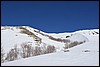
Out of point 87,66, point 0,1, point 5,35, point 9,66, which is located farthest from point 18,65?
point 5,35

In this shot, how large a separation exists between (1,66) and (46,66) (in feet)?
2.83

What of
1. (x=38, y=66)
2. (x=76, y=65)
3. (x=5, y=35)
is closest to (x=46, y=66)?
(x=38, y=66)

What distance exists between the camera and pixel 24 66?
4.70 meters

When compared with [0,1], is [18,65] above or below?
below

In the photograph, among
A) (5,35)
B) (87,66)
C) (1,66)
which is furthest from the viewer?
(5,35)

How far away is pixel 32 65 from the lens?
190 inches

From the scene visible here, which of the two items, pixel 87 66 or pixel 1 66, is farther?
pixel 1 66

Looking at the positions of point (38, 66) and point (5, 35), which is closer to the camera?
point (38, 66)

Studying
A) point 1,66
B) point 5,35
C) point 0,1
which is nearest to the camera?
point 1,66

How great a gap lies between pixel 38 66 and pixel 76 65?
689 millimetres

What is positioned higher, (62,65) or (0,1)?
(0,1)

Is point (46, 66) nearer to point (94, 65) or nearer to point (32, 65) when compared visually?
point (32, 65)

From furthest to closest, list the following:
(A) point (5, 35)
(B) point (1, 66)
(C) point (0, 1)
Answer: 1. (A) point (5, 35)
2. (C) point (0, 1)
3. (B) point (1, 66)

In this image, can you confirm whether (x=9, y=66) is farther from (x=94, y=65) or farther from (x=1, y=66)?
(x=94, y=65)
